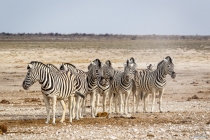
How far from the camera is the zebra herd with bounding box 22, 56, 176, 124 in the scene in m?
16.0

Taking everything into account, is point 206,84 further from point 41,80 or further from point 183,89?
point 41,80

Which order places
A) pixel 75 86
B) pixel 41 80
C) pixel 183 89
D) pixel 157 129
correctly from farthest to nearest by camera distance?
pixel 183 89 < pixel 75 86 < pixel 41 80 < pixel 157 129

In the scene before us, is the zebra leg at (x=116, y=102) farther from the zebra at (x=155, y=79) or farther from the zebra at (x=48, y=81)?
the zebra at (x=48, y=81)

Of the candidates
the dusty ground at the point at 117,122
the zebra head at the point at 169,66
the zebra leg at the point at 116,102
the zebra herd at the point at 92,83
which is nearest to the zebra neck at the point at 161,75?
the zebra herd at the point at 92,83

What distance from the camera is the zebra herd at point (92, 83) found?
52.4 ft

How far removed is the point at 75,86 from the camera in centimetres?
1705

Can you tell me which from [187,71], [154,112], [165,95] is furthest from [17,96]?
[187,71]

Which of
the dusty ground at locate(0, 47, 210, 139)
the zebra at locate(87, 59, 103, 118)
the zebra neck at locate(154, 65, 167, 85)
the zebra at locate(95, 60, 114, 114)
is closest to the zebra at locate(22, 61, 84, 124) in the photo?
the dusty ground at locate(0, 47, 210, 139)

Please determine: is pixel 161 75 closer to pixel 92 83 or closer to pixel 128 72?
pixel 128 72

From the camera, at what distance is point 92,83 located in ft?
59.4

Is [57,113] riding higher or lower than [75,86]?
lower

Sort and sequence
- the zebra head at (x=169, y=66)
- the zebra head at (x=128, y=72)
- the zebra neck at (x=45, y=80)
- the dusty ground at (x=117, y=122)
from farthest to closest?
the zebra head at (x=169, y=66) → the zebra head at (x=128, y=72) → the zebra neck at (x=45, y=80) → the dusty ground at (x=117, y=122)

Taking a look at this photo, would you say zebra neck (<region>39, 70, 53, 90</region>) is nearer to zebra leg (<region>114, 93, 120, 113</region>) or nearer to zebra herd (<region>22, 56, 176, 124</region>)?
zebra herd (<region>22, 56, 176, 124</region>)

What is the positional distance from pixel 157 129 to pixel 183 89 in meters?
15.2
